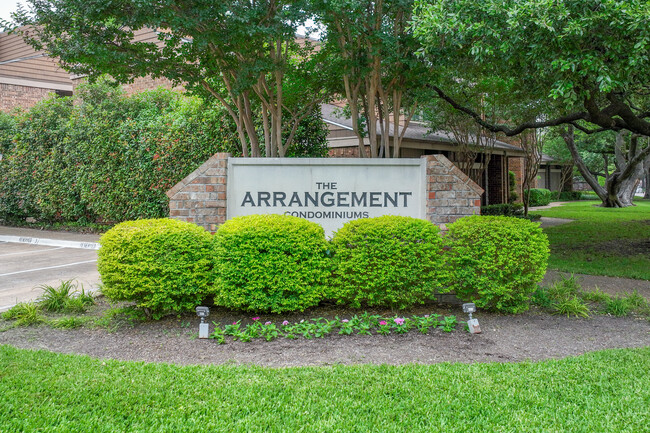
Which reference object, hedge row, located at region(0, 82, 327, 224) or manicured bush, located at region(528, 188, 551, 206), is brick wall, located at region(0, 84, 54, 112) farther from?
manicured bush, located at region(528, 188, 551, 206)

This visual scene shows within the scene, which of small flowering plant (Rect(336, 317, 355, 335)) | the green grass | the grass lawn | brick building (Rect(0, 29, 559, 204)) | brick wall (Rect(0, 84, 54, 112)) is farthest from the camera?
brick wall (Rect(0, 84, 54, 112))

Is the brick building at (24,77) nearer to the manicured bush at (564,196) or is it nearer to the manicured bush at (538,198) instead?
the manicured bush at (538,198)

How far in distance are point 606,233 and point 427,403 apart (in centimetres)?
1342

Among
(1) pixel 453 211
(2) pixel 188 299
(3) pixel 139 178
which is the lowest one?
(2) pixel 188 299

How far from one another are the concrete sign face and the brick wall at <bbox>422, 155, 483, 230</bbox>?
157mm

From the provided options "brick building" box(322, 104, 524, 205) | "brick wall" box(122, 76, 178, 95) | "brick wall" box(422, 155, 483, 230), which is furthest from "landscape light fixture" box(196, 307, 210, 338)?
"brick wall" box(122, 76, 178, 95)

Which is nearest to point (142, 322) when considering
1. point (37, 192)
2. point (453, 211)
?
point (453, 211)

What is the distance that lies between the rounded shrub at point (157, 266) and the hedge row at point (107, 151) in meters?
5.41

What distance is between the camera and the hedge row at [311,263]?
5316 mm

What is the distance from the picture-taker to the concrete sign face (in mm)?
6691

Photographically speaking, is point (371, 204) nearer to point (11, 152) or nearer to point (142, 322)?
point (142, 322)

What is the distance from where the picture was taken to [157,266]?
526 cm

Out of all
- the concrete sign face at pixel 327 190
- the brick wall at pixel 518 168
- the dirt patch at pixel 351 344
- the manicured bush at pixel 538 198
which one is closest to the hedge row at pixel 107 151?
the concrete sign face at pixel 327 190

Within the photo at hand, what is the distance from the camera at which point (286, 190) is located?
6707mm
